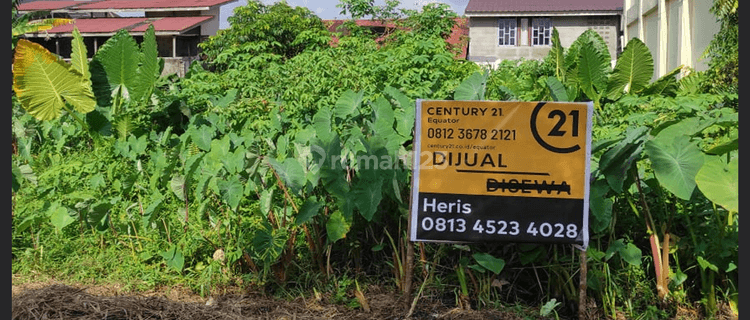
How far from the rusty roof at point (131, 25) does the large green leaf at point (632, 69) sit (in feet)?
67.1

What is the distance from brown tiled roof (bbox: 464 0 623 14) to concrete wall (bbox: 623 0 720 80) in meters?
6.89

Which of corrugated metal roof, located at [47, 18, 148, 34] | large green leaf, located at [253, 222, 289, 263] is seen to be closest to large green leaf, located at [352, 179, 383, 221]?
large green leaf, located at [253, 222, 289, 263]

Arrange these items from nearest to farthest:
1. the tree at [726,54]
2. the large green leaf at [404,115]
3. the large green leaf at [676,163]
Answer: the large green leaf at [676,163]
the large green leaf at [404,115]
the tree at [726,54]

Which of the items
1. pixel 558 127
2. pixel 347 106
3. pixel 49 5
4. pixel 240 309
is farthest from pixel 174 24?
pixel 558 127

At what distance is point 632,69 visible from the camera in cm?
817

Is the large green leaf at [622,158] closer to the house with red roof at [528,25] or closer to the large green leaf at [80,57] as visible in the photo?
the large green leaf at [80,57]

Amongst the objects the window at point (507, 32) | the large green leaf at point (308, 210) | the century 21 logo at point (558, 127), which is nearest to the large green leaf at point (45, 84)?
the large green leaf at point (308, 210)

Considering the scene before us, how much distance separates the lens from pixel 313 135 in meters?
5.43

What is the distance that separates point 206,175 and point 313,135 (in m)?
0.82

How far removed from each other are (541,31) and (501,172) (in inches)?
925

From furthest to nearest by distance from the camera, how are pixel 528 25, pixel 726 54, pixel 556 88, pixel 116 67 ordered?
1. pixel 528 25
2. pixel 726 54
3. pixel 116 67
4. pixel 556 88

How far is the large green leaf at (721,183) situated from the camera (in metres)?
3.98

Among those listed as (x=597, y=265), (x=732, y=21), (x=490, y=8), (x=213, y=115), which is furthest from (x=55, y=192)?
(x=490, y=8)

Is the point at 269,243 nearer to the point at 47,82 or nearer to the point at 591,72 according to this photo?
the point at 591,72
